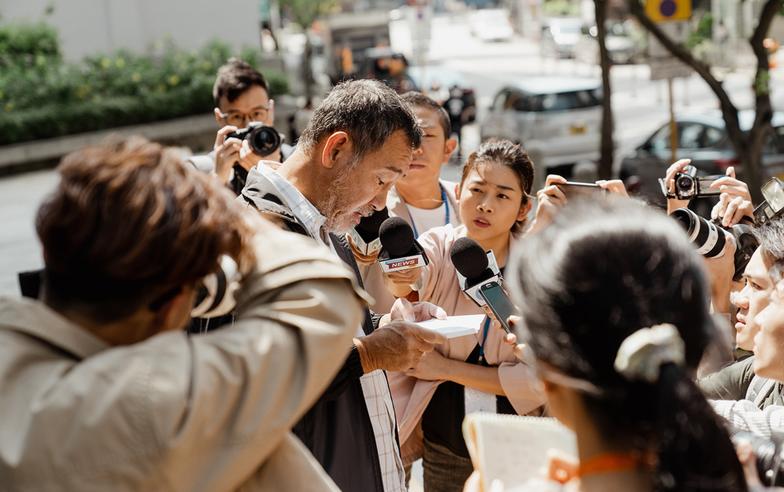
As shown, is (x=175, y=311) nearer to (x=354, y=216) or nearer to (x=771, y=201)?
(x=354, y=216)

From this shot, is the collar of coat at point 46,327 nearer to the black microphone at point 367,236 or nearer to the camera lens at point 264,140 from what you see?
the black microphone at point 367,236

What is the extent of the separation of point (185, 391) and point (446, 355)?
2261 mm

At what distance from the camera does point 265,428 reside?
160 cm

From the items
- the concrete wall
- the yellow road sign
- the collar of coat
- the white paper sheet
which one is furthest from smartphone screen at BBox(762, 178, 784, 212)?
the concrete wall

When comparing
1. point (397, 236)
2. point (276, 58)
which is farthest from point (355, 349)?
point (276, 58)

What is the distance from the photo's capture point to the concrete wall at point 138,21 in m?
21.4

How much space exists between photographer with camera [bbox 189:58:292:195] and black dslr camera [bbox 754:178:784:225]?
7.33 ft

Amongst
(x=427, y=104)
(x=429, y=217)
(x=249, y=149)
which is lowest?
(x=429, y=217)

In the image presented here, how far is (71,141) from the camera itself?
724 inches

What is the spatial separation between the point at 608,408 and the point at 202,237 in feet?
2.32

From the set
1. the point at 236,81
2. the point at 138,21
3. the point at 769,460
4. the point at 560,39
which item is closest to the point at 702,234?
the point at 769,460

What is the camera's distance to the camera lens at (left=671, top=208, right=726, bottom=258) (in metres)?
3.42

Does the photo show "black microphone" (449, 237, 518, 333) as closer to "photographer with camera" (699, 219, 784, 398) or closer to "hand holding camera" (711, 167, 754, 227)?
"photographer with camera" (699, 219, 784, 398)

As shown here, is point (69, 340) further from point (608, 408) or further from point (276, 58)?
point (276, 58)
